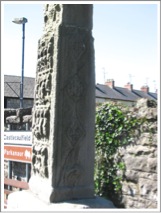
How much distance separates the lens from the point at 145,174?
434 centimetres

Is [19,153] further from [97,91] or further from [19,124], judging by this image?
[97,91]

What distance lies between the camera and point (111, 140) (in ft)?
15.8

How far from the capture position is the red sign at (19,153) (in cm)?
539

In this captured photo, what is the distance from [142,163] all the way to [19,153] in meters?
2.34

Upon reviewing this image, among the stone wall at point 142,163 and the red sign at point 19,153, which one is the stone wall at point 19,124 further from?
the stone wall at point 142,163

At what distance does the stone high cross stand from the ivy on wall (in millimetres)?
1461

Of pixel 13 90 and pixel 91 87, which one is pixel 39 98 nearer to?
pixel 91 87

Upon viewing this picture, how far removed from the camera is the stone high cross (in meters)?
3.12

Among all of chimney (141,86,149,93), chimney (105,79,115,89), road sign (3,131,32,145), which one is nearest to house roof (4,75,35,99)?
road sign (3,131,32,145)

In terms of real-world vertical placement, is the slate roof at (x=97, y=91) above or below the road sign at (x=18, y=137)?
above

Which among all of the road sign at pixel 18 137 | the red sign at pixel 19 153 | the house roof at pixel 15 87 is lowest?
the red sign at pixel 19 153

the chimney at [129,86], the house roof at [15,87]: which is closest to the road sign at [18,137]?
the house roof at [15,87]

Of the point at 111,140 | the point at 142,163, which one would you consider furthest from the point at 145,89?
the point at 142,163

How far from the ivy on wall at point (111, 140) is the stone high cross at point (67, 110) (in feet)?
4.79
